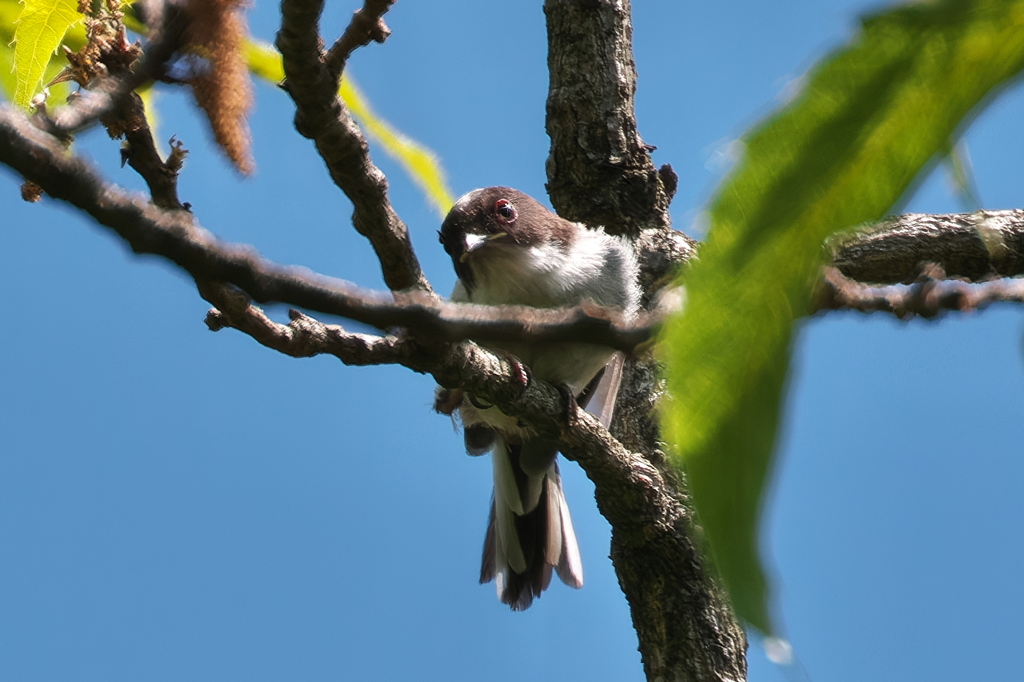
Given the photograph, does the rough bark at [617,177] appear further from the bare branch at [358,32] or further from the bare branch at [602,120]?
the bare branch at [358,32]

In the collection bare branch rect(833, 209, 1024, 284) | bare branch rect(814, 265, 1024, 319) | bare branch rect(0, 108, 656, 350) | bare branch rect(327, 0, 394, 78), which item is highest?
bare branch rect(833, 209, 1024, 284)

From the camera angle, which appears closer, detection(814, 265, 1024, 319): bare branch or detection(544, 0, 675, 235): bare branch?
detection(814, 265, 1024, 319): bare branch

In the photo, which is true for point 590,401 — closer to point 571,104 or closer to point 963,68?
point 571,104

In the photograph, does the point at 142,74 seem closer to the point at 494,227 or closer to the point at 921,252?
the point at 494,227

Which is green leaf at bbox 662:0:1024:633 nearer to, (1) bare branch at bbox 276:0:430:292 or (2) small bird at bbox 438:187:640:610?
(1) bare branch at bbox 276:0:430:292

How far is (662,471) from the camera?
4.18 m

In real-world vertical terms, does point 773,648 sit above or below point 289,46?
below

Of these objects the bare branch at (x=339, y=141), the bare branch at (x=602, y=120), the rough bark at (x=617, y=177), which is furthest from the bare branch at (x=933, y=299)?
the bare branch at (x=602, y=120)

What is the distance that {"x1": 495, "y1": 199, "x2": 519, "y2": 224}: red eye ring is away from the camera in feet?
15.1

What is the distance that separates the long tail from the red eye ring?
4.09ft

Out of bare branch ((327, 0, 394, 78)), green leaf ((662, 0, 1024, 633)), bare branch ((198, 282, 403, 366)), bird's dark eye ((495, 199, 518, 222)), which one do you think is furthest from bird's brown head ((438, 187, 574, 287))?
green leaf ((662, 0, 1024, 633))

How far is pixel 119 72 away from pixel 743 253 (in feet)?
5.24

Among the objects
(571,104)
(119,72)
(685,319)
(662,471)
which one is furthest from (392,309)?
(571,104)

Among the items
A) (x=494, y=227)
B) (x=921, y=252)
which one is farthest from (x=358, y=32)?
(x=921, y=252)
